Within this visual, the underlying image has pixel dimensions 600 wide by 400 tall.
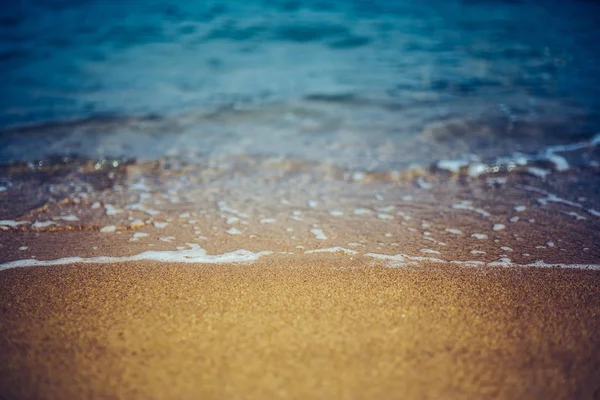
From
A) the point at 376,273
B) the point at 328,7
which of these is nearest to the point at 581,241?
the point at 376,273

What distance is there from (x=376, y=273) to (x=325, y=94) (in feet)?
17.7

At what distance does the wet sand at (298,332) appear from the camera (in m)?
1.33

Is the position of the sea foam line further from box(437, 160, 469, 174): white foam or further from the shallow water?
box(437, 160, 469, 174): white foam

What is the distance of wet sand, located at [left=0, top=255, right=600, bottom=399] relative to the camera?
1332 mm

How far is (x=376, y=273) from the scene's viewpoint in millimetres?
1992

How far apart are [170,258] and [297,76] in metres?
6.19

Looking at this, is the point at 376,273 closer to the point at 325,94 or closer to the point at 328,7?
the point at 325,94

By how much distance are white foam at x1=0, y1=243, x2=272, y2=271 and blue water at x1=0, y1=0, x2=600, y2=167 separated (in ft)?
7.47

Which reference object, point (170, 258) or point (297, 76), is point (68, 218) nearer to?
point (170, 258)

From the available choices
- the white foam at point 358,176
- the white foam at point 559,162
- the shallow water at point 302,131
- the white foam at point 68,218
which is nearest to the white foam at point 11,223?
the shallow water at point 302,131

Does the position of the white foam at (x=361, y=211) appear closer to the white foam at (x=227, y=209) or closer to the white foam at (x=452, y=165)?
the white foam at (x=227, y=209)

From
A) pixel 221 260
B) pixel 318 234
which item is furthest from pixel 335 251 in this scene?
pixel 221 260

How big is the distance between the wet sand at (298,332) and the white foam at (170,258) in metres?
0.07

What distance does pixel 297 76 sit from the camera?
7770 mm
